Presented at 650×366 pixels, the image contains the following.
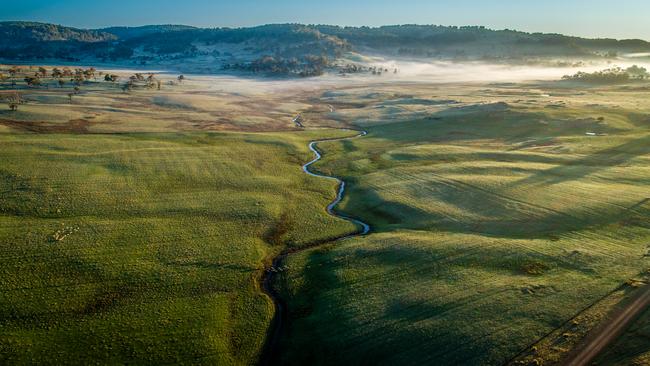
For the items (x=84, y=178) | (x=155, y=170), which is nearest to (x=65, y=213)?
(x=84, y=178)

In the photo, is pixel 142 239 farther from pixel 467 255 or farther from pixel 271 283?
pixel 467 255

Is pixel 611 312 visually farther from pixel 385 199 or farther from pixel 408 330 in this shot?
pixel 385 199

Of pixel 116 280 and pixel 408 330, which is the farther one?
pixel 116 280

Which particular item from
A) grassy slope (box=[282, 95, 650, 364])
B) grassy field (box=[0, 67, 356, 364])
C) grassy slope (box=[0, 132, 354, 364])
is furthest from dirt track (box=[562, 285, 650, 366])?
grassy slope (box=[0, 132, 354, 364])

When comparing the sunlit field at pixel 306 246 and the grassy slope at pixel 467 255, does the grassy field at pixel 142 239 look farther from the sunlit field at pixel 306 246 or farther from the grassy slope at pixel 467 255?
the grassy slope at pixel 467 255

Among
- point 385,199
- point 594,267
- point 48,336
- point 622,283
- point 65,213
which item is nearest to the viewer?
point 48,336

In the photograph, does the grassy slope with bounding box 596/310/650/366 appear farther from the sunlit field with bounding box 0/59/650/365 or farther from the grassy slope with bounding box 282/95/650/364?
the grassy slope with bounding box 282/95/650/364

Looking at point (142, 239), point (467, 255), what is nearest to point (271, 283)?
point (142, 239)

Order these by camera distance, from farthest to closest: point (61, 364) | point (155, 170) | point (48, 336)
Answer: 1. point (155, 170)
2. point (48, 336)
3. point (61, 364)
